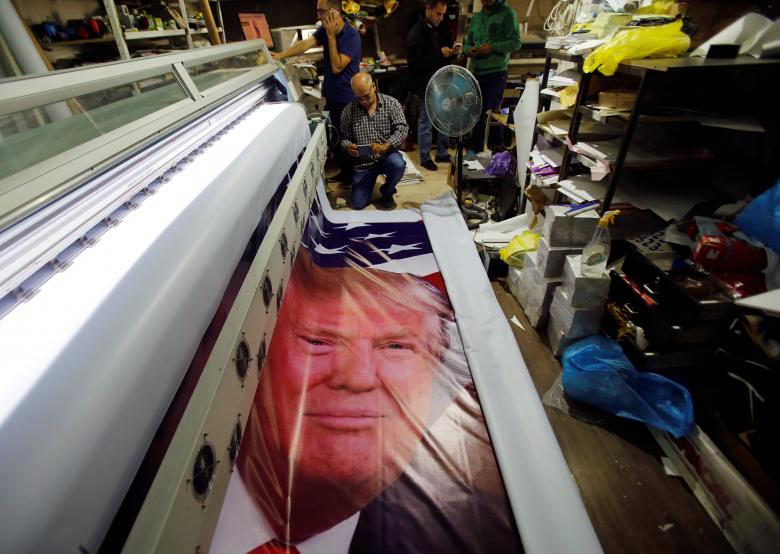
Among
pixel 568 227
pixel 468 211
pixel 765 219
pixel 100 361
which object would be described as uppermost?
pixel 100 361

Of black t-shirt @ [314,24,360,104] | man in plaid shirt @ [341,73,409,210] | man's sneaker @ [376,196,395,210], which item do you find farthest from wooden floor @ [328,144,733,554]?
black t-shirt @ [314,24,360,104]

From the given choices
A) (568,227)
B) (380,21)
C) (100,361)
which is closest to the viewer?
(100,361)

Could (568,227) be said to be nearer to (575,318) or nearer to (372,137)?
(575,318)

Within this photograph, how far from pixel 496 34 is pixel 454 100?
1.62 metres

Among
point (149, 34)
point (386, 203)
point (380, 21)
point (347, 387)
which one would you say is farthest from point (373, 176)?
point (380, 21)

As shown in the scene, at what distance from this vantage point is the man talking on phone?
9.34 ft

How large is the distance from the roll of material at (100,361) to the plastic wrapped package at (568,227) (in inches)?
54.1

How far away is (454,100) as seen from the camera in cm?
220

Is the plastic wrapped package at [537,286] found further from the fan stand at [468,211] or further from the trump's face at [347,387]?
the fan stand at [468,211]

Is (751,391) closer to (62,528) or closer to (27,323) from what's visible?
(62,528)

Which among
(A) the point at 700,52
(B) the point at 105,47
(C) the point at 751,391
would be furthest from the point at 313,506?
(B) the point at 105,47

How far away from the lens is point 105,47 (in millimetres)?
3455

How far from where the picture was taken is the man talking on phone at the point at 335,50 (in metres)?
2.85

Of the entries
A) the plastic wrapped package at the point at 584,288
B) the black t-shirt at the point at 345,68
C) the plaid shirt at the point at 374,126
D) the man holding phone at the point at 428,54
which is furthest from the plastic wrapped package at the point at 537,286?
the man holding phone at the point at 428,54
